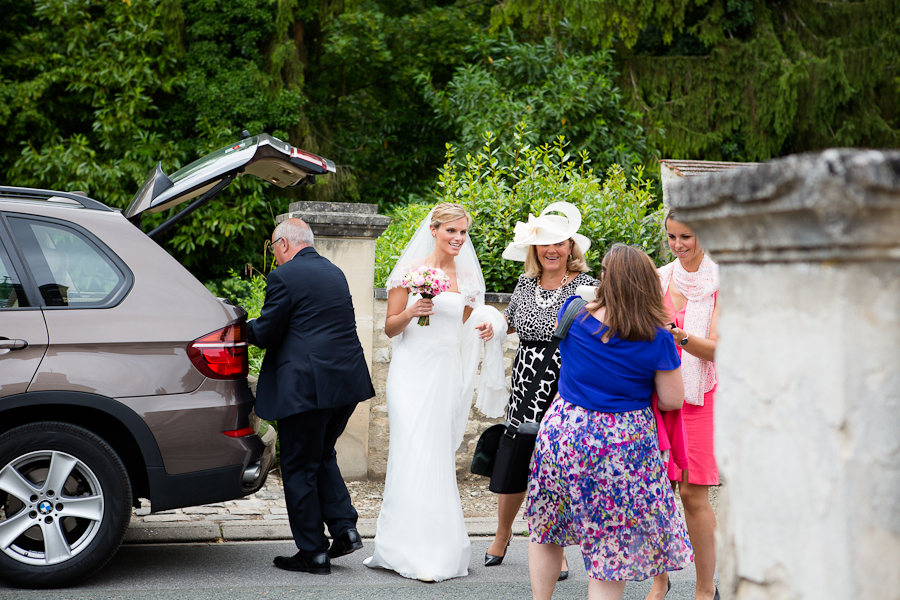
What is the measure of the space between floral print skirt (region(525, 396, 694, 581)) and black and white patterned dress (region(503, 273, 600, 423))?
43.2 inches

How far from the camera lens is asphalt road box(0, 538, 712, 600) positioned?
3904 millimetres

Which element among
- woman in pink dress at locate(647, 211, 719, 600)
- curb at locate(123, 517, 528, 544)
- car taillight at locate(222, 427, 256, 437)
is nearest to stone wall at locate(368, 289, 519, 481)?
curb at locate(123, 517, 528, 544)

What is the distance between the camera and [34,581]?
3766mm

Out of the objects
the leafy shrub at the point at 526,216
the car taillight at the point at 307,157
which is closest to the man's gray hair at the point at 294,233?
the car taillight at the point at 307,157

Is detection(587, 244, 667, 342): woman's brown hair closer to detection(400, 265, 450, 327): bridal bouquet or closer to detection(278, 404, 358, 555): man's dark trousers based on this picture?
detection(400, 265, 450, 327): bridal bouquet

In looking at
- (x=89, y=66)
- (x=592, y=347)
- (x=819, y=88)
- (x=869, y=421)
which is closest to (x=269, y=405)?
(x=592, y=347)

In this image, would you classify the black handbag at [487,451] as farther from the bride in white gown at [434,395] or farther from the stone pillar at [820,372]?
the stone pillar at [820,372]

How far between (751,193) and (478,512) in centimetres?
476

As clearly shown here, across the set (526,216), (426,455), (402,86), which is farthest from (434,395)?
(402,86)

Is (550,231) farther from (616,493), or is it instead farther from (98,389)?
(98,389)

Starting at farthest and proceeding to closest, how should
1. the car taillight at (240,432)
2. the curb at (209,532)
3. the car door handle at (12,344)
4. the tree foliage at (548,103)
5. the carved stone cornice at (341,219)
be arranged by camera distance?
the tree foliage at (548,103) → the carved stone cornice at (341,219) → the curb at (209,532) → the car taillight at (240,432) → the car door handle at (12,344)

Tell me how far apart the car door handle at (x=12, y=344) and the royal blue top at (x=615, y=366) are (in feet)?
8.46

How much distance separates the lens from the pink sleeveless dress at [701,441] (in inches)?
149

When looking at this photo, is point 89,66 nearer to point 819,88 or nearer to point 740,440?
point 740,440
